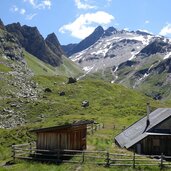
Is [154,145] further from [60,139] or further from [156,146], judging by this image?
[60,139]

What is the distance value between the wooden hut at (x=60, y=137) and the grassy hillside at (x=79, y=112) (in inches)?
163

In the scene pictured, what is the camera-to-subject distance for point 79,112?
111000 millimetres

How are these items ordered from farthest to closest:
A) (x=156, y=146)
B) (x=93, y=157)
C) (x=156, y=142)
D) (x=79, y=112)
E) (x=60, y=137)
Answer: (x=79, y=112)
(x=156, y=142)
(x=156, y=146)
(x=60, y=137)
(x=93, y=157)

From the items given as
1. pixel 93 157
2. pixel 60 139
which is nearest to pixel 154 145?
pixel 93 157

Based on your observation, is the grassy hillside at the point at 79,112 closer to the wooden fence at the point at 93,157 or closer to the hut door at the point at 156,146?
the wooden fence at the point at 93,157

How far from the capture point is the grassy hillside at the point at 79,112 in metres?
55.7

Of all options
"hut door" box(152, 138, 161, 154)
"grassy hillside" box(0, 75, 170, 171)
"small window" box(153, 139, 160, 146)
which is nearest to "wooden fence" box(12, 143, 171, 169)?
"grassy hillside" box(0, 75, 170, 171)

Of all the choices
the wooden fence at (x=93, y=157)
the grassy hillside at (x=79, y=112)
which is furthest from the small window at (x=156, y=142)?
the grassy hillside at (x=79, y=112)

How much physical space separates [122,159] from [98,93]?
113244mm

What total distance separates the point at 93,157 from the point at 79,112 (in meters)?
69.0

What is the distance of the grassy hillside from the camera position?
2194 inches

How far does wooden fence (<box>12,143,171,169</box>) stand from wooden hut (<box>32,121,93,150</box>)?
36.8 inches

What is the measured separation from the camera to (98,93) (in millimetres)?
153375

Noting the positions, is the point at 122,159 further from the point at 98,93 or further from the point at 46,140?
the point at 98,93
